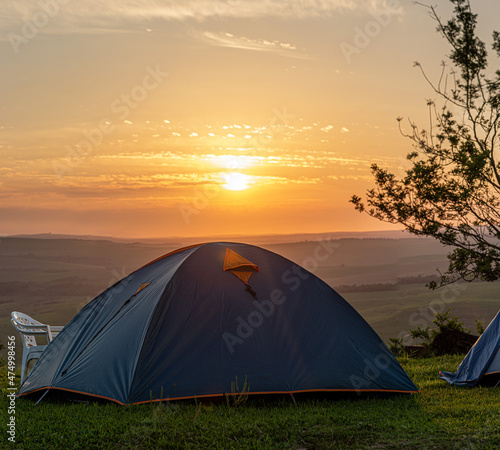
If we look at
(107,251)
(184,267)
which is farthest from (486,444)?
(107,251)

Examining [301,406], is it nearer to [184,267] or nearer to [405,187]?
[184,267]

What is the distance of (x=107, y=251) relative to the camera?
75.5 meters

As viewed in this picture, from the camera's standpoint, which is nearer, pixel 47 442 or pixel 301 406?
pixel 47 442

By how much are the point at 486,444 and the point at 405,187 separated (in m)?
9.52

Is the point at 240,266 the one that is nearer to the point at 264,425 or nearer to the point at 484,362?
the point at 264,425

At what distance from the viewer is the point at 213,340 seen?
7.99 metres

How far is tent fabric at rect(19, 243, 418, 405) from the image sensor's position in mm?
7703

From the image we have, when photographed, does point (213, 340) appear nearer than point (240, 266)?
Yes

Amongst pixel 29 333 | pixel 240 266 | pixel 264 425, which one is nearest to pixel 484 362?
pixel 240 266

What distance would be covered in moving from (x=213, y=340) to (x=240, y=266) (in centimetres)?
135

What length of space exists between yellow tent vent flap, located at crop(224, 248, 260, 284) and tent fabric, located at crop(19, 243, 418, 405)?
0.10m

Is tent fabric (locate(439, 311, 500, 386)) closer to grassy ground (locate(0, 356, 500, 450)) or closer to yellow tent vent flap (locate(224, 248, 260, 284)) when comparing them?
grassy ground (locate(0, 356, 500, 450))

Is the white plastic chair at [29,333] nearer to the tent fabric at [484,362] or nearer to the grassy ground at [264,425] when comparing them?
the grassy ground at [264,425]

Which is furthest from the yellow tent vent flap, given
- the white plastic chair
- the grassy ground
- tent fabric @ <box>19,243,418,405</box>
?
the white plastic chair
